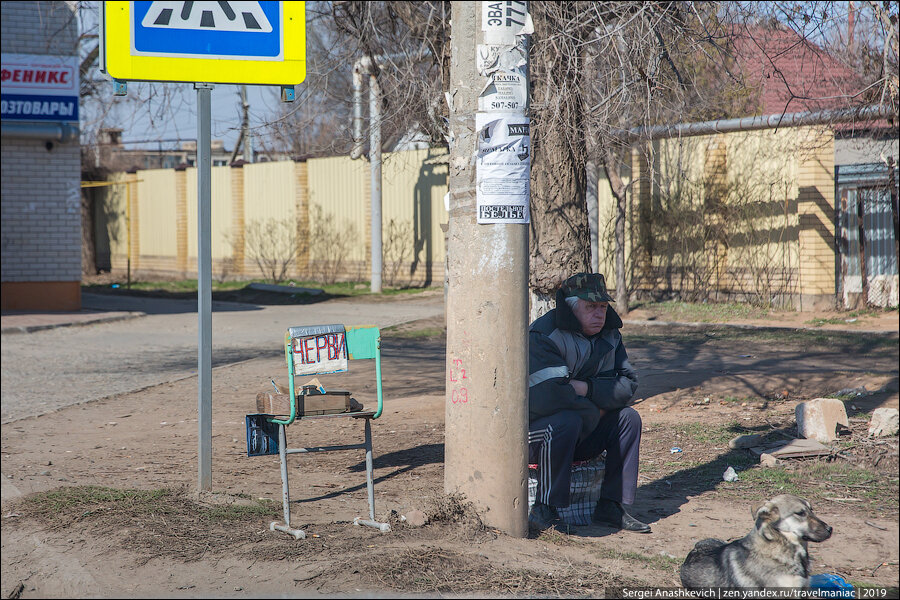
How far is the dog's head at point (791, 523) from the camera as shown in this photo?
317 centimetres

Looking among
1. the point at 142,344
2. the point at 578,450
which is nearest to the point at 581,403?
the point at 578,450

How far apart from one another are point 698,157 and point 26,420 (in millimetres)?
12132

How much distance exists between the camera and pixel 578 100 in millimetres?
7254

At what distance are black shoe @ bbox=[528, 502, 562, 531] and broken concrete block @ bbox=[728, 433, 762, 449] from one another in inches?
87.7

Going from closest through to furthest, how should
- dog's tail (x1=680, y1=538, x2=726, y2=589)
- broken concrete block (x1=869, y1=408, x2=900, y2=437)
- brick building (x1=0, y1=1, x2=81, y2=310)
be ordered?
dog's tail (x1=680, y1=538, x2=726, y2=589) < broken concrete block (x1=869, y1=408, x2=900, y2=437) < brick building (x1=0, y1=1, x2=81, y2=310)

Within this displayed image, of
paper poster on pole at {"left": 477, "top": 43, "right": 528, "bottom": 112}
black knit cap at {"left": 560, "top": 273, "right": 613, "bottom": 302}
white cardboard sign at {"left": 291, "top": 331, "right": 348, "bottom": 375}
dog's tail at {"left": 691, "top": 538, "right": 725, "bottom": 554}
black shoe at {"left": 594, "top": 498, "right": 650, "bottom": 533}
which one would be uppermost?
paper poster on pole at {"left": 477, "top": 43, "right": 528, "bottom": 112}

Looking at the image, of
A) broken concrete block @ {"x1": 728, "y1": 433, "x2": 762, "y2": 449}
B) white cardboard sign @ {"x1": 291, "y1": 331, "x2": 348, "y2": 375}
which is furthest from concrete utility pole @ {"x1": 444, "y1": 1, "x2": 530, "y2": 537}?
broken concrete block @ {"x1": 728, "y1": 433, "x2": 762, "y2": 449}

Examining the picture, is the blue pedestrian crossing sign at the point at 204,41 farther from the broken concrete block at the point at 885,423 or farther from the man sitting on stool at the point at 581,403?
the broken concrete block at the point at 885,423

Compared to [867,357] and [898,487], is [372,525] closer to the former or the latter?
[898,487]

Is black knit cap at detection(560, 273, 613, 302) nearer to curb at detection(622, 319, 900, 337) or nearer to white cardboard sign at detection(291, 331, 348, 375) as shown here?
white cardboard sign at detection(291, 331, 348, 375)

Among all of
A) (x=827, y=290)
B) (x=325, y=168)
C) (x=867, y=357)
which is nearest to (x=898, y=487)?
(x=867, y=357)

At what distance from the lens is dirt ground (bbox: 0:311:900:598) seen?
12.0 feet

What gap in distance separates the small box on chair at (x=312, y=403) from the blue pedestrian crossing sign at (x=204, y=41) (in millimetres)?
1820

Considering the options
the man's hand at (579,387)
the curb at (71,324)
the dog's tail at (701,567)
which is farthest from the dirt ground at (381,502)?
the curb at (71,324)
